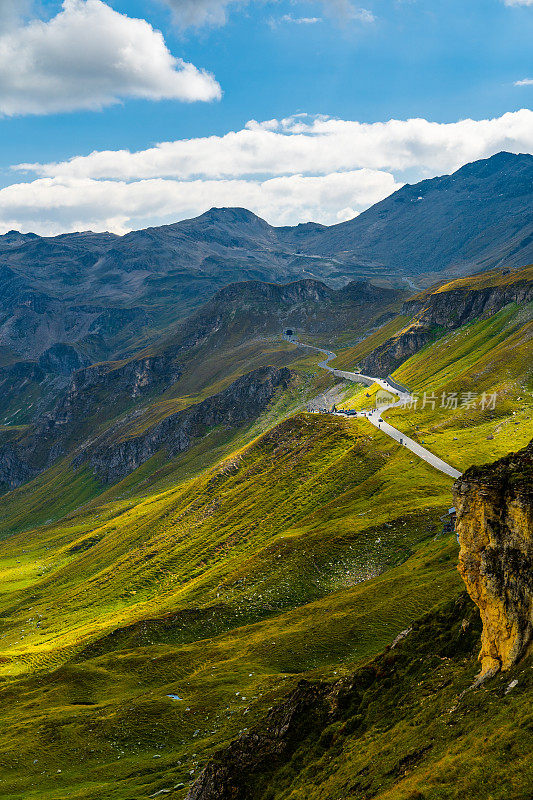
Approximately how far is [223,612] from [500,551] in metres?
71.2

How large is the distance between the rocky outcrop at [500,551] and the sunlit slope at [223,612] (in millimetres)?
30307

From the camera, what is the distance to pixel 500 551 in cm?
3164

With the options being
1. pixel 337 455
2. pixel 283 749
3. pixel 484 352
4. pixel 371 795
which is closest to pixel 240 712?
pixel 283 749

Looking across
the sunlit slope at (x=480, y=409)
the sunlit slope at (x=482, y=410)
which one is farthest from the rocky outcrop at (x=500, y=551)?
the sunlit slope at (x=480, y=409)

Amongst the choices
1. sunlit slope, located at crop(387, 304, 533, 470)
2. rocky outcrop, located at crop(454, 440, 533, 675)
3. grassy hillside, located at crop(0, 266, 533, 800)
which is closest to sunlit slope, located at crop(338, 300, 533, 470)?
sunlit slope, located at crop(387, 304, 533, 470)

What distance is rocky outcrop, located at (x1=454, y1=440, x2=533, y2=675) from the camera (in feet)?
96.9

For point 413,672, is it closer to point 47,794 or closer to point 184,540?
point 47,794

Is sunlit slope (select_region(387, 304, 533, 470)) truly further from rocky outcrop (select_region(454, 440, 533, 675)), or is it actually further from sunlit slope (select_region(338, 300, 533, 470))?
rocky outcrop (select_region(454, 440, 533, 675))

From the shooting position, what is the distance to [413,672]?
3781cm

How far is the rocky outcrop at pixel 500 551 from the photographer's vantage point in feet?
96.9

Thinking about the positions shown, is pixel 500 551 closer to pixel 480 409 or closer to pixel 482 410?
pixel 482 410

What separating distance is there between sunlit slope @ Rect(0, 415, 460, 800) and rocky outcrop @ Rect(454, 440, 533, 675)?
30.3 metres

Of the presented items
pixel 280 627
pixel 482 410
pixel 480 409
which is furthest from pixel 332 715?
pixel 480 409

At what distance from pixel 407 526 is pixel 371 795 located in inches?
2639
